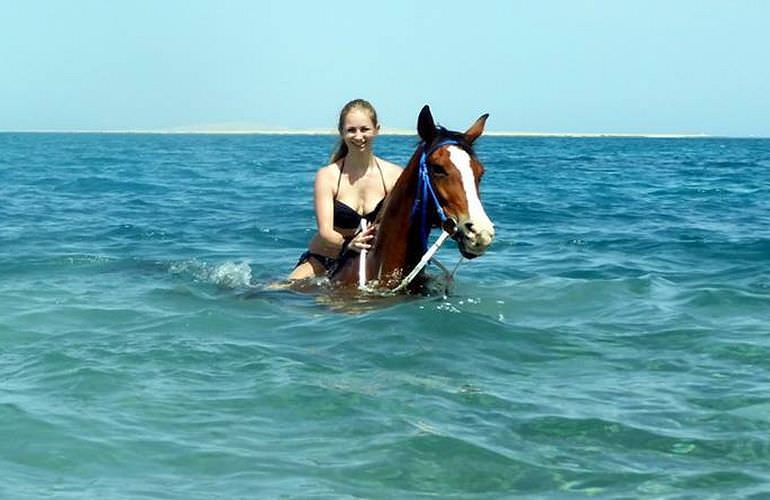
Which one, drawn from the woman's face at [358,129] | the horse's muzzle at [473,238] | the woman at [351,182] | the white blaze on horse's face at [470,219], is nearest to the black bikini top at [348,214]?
the woman at [351,182]

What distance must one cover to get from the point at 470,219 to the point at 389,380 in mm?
1230

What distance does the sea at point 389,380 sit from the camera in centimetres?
432

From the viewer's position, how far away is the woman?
306 inches

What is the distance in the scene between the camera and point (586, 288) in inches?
358

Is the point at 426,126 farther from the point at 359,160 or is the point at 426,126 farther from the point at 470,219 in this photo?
the point at 359,160

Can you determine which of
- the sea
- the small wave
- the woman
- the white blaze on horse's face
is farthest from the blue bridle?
the small wave

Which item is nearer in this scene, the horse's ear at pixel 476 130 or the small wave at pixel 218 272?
the horse's ear at pixel 476 130

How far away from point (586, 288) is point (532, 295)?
0.51m


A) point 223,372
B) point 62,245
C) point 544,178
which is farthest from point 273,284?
point 544,178

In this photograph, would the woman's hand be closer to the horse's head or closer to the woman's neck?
the woman's neck

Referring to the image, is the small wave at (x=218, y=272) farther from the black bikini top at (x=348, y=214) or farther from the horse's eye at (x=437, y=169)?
the horse's eye at (x=437, y=169)

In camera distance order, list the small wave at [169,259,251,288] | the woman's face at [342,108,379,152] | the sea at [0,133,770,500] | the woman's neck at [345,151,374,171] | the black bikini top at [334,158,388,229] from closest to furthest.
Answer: the sea at [0,133,770,500], the woman's face at [342,108,379,152], the woman's neck at [345,151,374,171], the black bikini top at [334,158,388,229], the small wave at [169,259,251,288]

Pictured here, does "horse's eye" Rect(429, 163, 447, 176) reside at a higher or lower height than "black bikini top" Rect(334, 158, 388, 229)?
higher

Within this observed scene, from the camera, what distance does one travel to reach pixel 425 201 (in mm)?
7023
